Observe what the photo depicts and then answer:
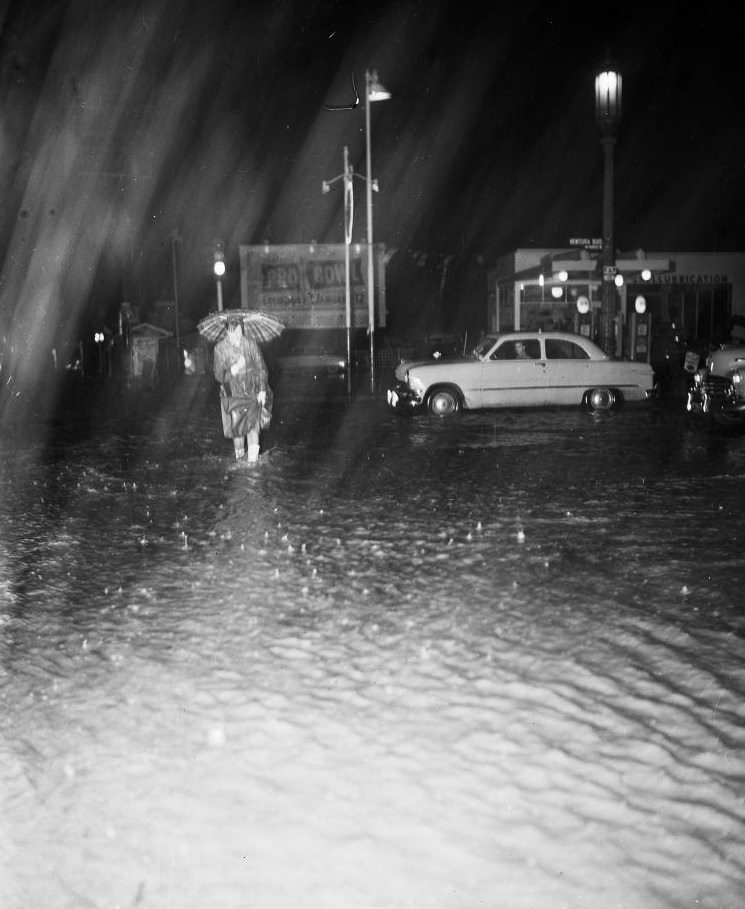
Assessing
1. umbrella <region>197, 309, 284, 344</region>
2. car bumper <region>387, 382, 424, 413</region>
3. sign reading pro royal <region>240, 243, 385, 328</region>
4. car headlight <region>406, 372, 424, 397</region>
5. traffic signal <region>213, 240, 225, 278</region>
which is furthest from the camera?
sign reading pro royal <region>240, 243, 385, 328</region>

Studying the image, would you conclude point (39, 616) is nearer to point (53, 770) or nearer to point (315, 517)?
point (53, 770)

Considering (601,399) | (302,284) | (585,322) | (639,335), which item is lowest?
(601,399)

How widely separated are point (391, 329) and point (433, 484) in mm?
40542

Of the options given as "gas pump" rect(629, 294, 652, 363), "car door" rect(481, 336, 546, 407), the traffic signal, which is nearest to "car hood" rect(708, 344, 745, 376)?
"car door" rect(481, 336, 546, 407)

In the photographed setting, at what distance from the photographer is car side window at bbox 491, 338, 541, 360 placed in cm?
1811

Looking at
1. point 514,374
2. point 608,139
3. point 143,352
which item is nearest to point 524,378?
point 514,374

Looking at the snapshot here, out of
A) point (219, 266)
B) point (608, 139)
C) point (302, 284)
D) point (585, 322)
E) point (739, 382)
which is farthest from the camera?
point (302, 284)

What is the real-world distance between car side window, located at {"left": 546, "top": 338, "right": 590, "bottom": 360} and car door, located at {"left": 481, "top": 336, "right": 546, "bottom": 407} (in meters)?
0.18

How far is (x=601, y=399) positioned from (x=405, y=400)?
346 centimetres

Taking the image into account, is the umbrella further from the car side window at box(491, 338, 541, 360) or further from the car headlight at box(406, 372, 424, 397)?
the car side window at box(491, 338, 541, 360)

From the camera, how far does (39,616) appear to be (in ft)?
21.1

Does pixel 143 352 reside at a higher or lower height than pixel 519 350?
higher

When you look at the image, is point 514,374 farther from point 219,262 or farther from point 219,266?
point 219,262

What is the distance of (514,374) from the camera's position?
59.1 feet
